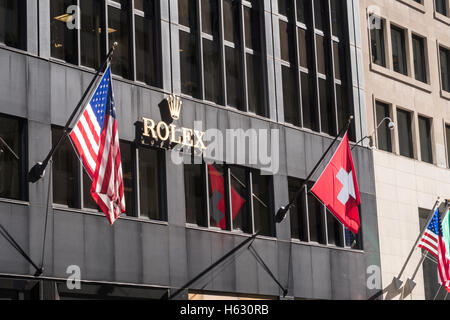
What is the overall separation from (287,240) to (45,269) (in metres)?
11.5

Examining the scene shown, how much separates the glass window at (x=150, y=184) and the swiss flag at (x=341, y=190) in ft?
16.7

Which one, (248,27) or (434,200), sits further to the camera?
(434,200)

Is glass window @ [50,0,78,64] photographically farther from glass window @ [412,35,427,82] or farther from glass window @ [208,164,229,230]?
glass window @ [412,35,427,82]

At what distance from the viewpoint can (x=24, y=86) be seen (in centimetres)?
2936

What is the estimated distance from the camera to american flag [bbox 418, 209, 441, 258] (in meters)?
41.8

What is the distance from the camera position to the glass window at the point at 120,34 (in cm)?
3297

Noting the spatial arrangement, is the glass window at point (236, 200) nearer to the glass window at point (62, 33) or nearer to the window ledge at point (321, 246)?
the window ledge at point (321, 246)

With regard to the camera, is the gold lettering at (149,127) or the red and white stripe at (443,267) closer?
the gold lettering at (149,127)

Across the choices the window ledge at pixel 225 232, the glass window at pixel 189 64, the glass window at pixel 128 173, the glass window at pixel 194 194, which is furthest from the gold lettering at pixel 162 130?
the window ledge at pixel 225 232

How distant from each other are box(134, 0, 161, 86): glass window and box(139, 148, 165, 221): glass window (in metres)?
2.39

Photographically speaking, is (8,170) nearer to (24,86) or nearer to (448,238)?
(24,86)

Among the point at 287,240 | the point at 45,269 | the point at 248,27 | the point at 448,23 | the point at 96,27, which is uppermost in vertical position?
the point at 448,23
